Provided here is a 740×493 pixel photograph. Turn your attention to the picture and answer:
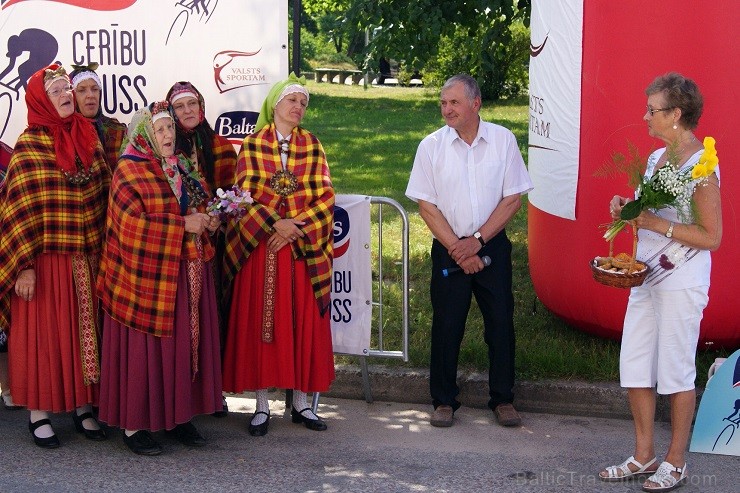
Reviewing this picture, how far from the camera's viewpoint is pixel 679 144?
433 cm

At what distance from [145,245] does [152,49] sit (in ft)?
5.68

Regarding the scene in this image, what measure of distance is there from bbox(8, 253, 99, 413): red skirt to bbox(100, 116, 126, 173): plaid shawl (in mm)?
636

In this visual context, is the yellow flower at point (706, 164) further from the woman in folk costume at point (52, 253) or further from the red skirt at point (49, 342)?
the red skirt at point (49, 342)

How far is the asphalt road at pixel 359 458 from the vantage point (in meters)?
4.70

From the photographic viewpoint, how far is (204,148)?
5.44 m

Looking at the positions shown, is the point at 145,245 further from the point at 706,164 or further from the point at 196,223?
the point at 706,164

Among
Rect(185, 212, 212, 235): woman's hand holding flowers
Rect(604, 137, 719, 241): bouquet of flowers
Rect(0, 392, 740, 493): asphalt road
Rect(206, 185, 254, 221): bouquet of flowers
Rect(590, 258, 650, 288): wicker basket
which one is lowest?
Rect(0, 392, 740, 493): asphalt road

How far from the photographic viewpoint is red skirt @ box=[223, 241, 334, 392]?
530cm

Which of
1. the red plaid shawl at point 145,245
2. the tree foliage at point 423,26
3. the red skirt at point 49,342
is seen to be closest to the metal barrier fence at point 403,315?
the red plaid shawl at point 145,245

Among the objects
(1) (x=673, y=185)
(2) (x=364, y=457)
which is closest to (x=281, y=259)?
(2) (x=364, y=457)

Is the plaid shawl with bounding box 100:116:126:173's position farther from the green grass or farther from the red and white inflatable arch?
the red and white inflatable arch

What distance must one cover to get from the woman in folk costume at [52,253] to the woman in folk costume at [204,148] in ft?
1.45

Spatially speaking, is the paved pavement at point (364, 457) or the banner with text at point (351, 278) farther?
the banner with text at point (351, 278)

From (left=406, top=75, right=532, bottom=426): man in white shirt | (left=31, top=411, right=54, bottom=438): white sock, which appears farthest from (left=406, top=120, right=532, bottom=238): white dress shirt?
(left=31, top=411, right=54, bottom=438): white sock
